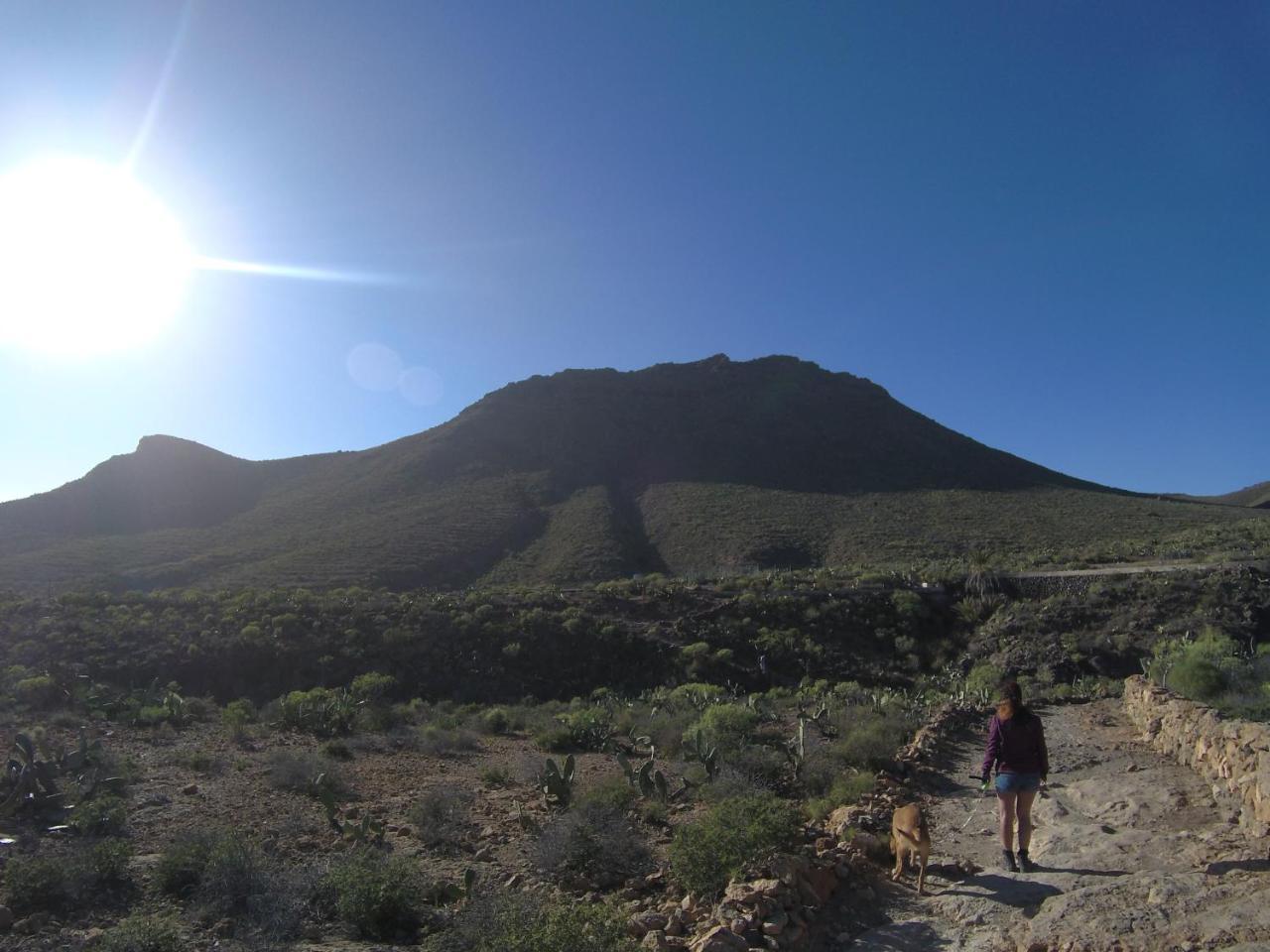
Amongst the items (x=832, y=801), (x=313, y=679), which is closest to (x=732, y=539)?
(x=313, y=679)

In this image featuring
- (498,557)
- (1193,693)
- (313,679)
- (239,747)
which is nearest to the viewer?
(1193,693)

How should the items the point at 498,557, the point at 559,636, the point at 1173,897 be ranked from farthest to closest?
the point at 498,557 → the point at 559,636 → the point at 1173,897

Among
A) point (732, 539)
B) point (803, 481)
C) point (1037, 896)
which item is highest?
point (803, 481)

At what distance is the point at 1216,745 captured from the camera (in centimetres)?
912

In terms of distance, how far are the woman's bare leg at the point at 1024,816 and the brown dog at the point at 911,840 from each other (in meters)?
0.83

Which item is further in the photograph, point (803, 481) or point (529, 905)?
point (803, 481)

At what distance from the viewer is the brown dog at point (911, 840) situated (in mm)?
6746

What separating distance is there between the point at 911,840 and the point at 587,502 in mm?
50401

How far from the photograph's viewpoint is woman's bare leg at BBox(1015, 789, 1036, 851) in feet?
22.9

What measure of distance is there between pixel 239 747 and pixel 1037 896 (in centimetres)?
1370

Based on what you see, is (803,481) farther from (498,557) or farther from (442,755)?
(442,755)

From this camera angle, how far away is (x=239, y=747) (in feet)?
48.5

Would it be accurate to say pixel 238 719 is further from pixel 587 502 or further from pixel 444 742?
pixel 587 502

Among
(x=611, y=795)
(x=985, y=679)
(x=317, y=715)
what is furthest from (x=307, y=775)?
(x=985, y=679)
